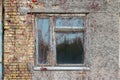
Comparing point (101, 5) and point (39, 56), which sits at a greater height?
point (101, 5)

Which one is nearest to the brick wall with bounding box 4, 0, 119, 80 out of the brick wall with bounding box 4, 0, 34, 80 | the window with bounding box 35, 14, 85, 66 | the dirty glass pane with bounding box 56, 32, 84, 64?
the brick wall with bounding box 4, 0, 34, 80

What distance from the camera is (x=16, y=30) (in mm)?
12594

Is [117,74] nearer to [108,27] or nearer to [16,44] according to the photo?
[108,27]

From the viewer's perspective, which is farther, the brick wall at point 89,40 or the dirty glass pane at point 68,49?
the dirty glass pane at point 68,49

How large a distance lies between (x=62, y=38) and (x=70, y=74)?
35.9 inches

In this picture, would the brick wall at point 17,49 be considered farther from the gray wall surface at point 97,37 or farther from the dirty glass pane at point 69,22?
the dirty glass pane at point 69,22

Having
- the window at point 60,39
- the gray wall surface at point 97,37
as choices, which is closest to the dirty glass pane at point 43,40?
the window at point 60,39

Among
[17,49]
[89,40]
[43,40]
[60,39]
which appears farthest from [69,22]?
[17,49]

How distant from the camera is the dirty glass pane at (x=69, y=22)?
499 inches

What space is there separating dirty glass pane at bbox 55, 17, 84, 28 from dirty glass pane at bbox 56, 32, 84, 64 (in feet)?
0.72

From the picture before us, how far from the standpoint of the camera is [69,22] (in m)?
12.7

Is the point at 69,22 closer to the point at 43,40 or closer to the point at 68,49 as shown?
the point at 68,49

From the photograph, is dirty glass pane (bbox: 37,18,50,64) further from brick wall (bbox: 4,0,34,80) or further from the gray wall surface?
the gray wall surface

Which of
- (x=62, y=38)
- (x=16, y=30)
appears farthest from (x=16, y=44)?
(x=62, y=38)
